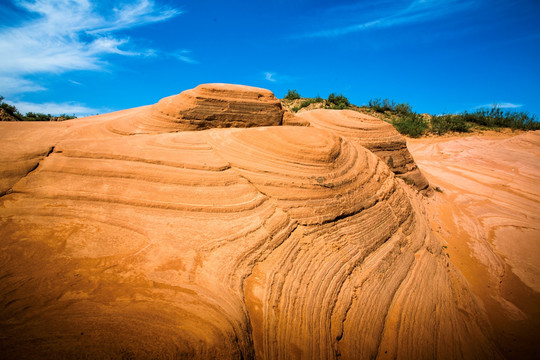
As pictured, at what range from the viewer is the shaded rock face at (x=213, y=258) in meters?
1.82

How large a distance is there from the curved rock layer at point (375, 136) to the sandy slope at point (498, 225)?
40.8 inches

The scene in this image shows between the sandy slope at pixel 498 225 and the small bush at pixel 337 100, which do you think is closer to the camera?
the sandy slope at pixel 498 225

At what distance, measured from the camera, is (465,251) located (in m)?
5.12

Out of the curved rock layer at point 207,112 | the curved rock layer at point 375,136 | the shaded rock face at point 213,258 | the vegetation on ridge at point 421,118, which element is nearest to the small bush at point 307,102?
the vegetation on ridge at point 421,118

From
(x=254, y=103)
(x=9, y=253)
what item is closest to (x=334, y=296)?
(x=9, y=253)

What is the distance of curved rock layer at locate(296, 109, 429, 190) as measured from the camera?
6.95 meters

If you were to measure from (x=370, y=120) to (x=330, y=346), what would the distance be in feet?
21.1

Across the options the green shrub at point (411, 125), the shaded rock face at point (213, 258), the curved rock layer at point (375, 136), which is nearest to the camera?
the shaded rock face at point (213, 258)

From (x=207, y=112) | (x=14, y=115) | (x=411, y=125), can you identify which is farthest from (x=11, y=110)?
(x=411, y=125)

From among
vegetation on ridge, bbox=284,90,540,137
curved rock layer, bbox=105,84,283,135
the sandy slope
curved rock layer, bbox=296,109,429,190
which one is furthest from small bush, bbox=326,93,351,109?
curved rock layer, bbox=105,84,283,135

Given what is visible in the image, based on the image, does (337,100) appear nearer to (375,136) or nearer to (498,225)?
(375,136)

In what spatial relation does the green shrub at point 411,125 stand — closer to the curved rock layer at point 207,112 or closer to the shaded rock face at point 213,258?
the shaded rock face at point 213,258

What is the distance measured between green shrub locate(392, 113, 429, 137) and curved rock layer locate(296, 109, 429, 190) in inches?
347

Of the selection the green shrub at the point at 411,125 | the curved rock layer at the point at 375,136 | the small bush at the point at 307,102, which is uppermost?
the small bush at the point at 307,102
